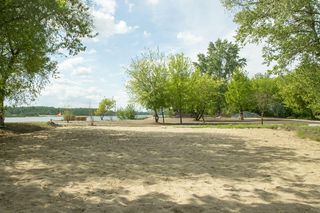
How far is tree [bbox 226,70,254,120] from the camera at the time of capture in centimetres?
6525

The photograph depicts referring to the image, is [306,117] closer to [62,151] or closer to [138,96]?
[138,96]

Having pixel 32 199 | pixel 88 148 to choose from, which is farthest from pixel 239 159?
pixel 32 199

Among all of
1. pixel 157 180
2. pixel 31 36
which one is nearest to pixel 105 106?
pixel 31 36

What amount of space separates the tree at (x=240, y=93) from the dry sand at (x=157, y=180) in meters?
50.1

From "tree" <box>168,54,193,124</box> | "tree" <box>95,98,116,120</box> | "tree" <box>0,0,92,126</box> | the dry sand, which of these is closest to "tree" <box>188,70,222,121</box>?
"tree" <box>168,54,193,124</box>

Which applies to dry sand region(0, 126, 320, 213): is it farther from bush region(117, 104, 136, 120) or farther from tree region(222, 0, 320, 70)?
bush region(117, 104, 136, 120)

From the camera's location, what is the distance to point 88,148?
51.6 ft

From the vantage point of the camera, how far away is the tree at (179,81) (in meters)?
50.8

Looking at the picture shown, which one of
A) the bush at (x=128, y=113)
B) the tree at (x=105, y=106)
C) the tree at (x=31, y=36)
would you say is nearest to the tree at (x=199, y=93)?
the bush at (x=128, y=113)

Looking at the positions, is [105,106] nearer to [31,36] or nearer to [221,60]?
[221,60]

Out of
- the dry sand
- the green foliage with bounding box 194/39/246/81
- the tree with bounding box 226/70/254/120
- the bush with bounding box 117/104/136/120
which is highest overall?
the green foliage with bounding box 194/39/246/81

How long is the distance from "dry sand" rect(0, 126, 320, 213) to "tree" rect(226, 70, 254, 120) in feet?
164

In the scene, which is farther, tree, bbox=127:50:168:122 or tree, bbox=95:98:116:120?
tree, bbox=95:98:116:120

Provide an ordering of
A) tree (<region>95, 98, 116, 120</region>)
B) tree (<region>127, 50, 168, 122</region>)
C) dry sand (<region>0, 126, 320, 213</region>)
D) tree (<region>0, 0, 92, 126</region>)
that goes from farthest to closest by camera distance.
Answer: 1. tree (<region>95, 98, 116, 120</region>)
2. tree (<region>127, 50, 168, 122</region>)
3. tree (<region>0, 0, 92, 126</region>)
4. dry sand (<region>0, 126, 320, 213</region>)
